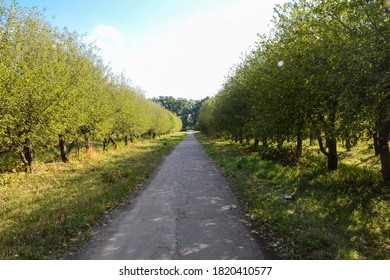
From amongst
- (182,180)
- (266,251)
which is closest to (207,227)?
(266,251)

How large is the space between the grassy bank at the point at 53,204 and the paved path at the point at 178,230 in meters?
0.83

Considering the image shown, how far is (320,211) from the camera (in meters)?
8.48

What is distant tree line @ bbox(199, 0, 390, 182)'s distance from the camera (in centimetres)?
715

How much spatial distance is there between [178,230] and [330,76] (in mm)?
7147

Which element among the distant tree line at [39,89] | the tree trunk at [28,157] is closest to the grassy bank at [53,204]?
the tree trunk at [28,157]

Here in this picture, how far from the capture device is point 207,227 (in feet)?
24.5

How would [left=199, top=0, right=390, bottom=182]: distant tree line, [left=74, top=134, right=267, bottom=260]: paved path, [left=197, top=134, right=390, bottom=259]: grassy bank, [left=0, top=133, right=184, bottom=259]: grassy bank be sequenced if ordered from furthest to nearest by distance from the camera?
[left=199, top=0, right=390, bottom=182]: distant tree line, [left=0, top=133, right=184, bottom=259]: grassy bank, [left=197, top=134, right=390, bottom=259]: grassy bank, [left=74, top=134, right=267, bottom=260]: paved path

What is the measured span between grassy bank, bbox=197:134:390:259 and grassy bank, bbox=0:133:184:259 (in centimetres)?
538

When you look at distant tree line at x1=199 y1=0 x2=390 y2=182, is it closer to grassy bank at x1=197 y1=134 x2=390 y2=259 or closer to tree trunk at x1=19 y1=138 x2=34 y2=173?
grassy bank at x1=197 y1=134 x2=390 y2=259

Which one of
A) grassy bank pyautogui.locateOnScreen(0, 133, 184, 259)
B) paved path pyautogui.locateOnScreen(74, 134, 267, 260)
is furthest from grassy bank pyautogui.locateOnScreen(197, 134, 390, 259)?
grassy bank pyautogui.locateOnScreen(0, 133, 184, 259)

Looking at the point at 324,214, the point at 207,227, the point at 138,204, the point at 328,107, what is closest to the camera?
the point at 207,227

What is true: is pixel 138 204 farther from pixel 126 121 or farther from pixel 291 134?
pixel 126 121

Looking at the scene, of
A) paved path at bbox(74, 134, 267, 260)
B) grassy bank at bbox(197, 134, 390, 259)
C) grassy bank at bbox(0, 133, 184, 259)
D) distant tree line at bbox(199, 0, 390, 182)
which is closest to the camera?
paved path at bbox(74, 134, 267, 260)

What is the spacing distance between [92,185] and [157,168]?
6.10m
